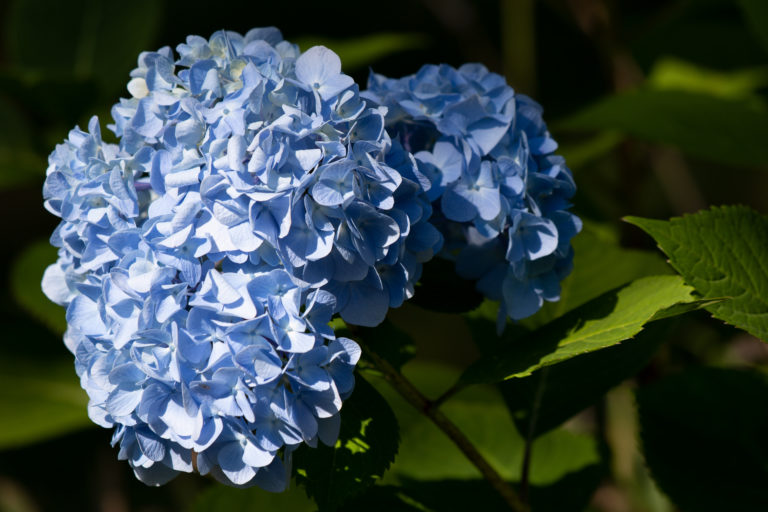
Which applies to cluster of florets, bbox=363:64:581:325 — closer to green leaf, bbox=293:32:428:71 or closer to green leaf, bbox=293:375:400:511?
green leaf, bbox=293:375:400:511

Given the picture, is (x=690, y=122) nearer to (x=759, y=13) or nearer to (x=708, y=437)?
(x=759, y=13)

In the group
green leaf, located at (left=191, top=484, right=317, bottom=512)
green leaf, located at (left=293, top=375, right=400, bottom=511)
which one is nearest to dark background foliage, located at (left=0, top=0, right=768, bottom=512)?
green leaf, located at (left=191, top=484, right=317, bottom=512)

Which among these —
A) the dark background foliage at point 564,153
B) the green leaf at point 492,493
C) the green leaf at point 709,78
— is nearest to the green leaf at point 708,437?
the dark background foliage at point 564,153

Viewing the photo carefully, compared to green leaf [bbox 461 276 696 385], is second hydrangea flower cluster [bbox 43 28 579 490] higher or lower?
higher

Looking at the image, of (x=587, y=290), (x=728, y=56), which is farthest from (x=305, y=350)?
(x=728, y=56)

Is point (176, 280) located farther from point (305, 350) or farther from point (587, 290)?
point (587, 290)
